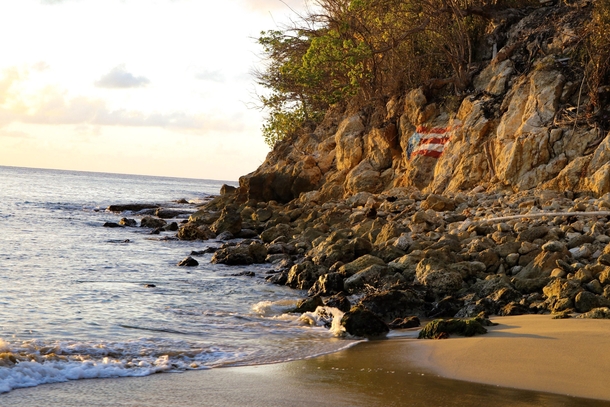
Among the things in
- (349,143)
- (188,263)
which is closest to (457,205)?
(188,263)

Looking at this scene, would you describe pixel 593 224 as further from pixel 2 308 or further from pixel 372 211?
pixel 2 308

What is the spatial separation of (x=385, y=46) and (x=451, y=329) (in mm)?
18135

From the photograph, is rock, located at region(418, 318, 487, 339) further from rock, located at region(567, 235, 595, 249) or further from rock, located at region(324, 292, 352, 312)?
rock, located at region(567, 235, 595, 249)

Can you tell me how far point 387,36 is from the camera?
25969 millimetres

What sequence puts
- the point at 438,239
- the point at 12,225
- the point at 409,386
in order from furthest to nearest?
the point at 12,225 → the point at 438,239 → the point at 409,386

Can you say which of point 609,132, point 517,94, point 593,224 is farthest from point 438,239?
point 517,94

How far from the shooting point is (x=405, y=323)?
10.1 metres

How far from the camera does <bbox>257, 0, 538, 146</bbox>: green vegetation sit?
79.0 feet

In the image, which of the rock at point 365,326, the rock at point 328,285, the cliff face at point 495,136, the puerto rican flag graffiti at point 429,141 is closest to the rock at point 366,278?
the rock at point 328,285

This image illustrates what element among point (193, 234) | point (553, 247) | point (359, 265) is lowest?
point (193, 234)

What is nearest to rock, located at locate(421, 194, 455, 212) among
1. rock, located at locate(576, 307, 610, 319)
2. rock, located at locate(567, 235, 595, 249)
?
rock, located at locate(567, 235, 595, 249)

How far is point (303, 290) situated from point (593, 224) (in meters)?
5.98

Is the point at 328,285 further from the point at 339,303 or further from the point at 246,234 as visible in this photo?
the point at 246,234

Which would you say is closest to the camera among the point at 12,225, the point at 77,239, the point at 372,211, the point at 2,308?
the point at 2,308
